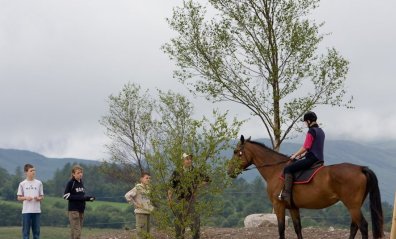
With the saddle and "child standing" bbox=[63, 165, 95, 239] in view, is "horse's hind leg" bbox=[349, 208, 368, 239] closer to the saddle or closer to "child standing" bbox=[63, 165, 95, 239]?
the saddle

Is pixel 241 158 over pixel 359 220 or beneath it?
over

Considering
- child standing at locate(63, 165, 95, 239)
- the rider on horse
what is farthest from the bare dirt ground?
the rider on horse

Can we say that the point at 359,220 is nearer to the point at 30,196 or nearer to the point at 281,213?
the point at 281,213

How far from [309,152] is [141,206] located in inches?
143

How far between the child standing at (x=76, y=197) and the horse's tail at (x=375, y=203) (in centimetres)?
565

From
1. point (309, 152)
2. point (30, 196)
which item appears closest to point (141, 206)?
point (30, 196)

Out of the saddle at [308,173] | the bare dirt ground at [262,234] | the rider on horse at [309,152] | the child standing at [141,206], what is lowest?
the bare dirt ground at [262,234]

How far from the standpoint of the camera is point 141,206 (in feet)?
56.9

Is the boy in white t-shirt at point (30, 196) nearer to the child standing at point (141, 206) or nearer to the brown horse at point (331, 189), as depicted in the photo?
the child standing at point (141, 206)

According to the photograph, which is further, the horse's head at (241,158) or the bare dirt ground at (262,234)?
the bare dirt ground at (262,234)

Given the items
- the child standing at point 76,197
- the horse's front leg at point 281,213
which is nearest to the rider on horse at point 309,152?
the horse's front leg at point 281,213

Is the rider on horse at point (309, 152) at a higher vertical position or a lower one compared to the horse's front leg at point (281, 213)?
higher

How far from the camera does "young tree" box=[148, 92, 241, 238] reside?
641 inches

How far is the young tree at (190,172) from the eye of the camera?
641 inches
